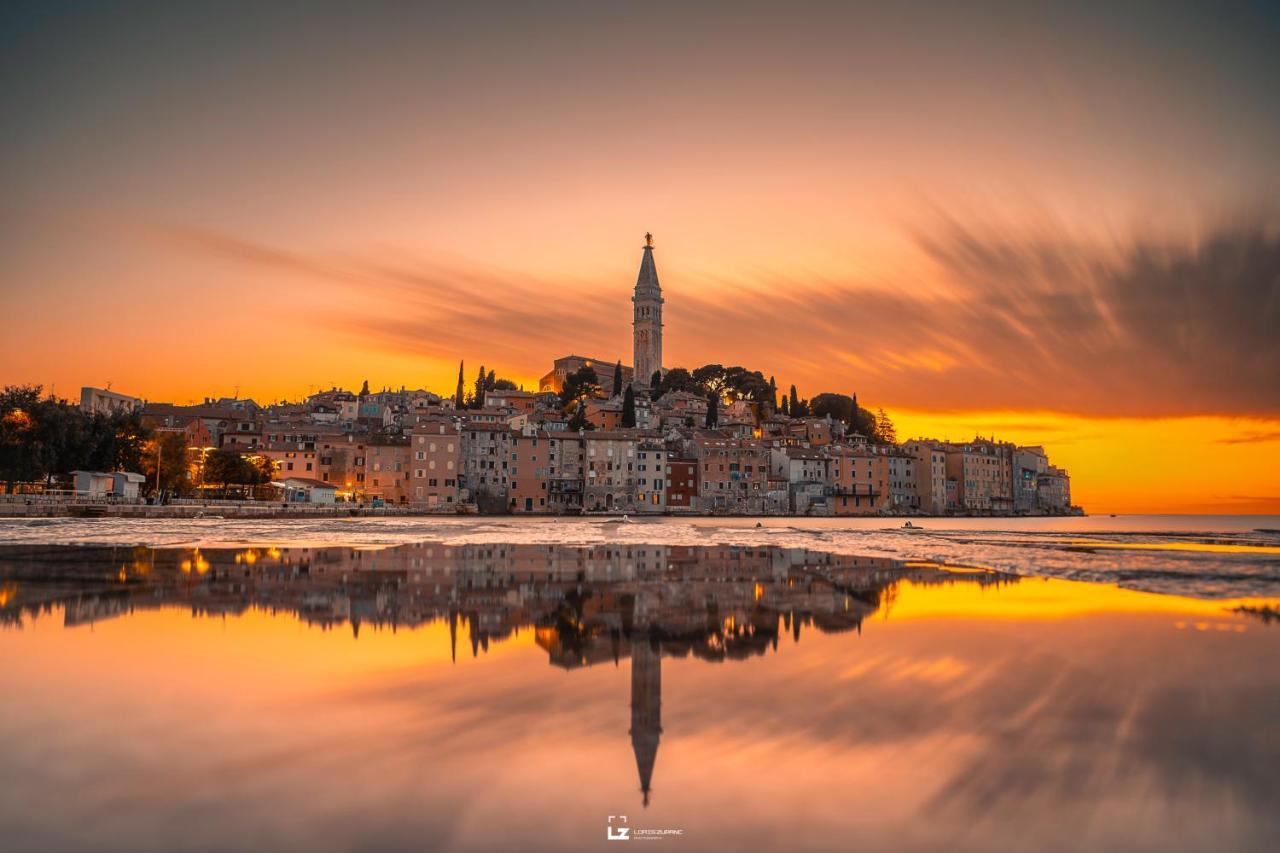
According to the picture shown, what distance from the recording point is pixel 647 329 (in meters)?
179

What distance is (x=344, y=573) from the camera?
20672mm

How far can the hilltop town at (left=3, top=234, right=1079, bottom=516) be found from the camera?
76.4 meters

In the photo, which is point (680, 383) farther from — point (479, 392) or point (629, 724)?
point (629, 724)

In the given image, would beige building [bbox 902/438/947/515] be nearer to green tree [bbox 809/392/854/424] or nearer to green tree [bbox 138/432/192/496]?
green tree [bbox 809/392/854/424]

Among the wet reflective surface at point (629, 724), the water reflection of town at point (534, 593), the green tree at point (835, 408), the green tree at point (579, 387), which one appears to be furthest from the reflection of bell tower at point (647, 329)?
the wet reflective surface at point (629, 724)

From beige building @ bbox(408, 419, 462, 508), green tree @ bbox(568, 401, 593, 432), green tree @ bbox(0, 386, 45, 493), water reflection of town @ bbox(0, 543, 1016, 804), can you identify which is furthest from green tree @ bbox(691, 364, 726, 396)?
water reflection of town @ bbox(0, 543, 1016, 804)

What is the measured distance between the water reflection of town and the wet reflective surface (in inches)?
5.3

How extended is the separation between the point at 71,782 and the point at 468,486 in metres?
90.1

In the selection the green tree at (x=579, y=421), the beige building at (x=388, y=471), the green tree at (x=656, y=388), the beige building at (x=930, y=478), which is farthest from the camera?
the green tree at (x=656, y=388)

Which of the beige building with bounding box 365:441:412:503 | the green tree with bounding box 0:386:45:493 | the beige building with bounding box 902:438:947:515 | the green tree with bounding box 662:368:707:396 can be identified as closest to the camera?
the green tree with bounding box 0:386:45:493

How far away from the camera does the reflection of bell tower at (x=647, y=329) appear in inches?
7042

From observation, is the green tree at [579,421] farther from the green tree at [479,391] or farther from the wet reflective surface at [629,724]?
the wet reflective surface at [629,724]

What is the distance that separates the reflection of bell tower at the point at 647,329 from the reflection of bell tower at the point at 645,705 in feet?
545

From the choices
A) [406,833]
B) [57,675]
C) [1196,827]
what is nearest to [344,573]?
[57,675]
